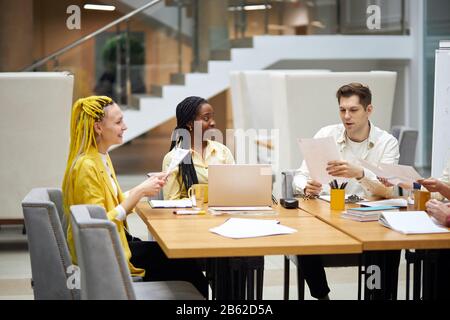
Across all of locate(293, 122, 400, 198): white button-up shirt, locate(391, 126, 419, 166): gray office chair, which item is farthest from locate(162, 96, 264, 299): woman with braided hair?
locate(391, 126, 419, 166): gray office chair

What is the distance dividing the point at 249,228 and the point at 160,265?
72 cm

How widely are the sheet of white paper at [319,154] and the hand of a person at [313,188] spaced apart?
0.21 metres

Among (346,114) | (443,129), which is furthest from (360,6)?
(346,114)

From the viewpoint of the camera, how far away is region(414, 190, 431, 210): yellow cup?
3938mm

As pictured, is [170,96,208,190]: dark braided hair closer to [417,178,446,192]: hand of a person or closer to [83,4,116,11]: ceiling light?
[417,178,446,192]: hand of a person

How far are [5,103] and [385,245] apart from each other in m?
3.97

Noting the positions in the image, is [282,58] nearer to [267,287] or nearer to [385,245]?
[267,287]

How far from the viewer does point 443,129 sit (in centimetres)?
637

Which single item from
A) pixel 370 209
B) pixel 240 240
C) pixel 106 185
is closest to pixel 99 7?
pixel 106 185

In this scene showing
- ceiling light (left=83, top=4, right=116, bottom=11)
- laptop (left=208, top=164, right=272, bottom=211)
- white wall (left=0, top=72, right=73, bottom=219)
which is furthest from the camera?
ceiling light (left=83, top=4, right=116, bottom=11)

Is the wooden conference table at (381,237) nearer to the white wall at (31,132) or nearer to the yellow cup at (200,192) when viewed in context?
the yellow cup at (200,192)

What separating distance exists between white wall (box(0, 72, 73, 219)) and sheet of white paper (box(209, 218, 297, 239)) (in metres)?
3.14

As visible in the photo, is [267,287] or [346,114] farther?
[267,287]

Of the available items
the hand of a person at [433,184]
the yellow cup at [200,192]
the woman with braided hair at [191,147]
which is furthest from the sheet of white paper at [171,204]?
the hand of a person at [433,184]
